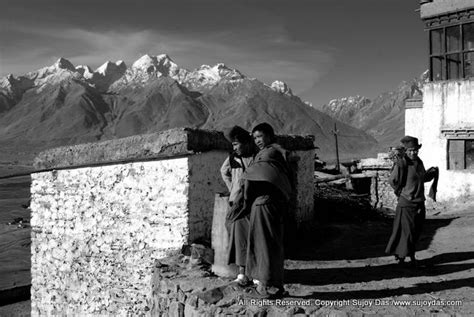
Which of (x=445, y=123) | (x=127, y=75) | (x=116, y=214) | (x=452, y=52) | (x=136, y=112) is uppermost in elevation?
(x=127, y=75)

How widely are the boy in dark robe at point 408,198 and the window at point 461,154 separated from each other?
8.42 meters

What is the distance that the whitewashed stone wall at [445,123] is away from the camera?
41.9 ft

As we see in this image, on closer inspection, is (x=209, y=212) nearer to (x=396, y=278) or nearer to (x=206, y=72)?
(x=396, y=278)

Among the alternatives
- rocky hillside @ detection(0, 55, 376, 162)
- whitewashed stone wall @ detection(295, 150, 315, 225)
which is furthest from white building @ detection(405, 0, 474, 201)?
rocky hillside @ detection(0, 55, 376, 162)

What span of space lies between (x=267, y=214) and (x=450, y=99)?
1110 centimetres

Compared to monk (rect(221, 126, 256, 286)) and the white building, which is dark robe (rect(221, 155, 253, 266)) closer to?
monk (rect(221, 126, 256, 286))

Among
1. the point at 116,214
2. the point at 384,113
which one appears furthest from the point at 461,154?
the point at 384,113

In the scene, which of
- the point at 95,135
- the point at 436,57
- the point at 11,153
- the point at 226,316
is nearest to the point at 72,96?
the point at 95,135

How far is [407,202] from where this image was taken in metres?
5.51

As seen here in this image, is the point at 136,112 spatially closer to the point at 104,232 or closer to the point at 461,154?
the point at 461,154

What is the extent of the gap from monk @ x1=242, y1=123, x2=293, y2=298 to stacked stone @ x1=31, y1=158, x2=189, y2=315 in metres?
1.82

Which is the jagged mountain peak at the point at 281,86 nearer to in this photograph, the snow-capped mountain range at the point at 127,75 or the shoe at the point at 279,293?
the snow-capped mountain range at the point at 127,75

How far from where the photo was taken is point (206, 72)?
16562cm

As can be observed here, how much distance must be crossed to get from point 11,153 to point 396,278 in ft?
266
